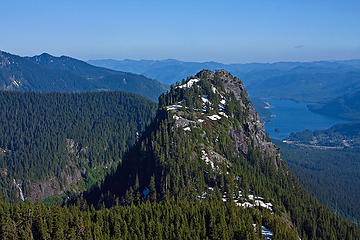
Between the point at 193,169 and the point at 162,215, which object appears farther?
the point at 193,169

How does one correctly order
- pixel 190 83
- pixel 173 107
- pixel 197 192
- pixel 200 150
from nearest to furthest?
pixel 197 192
pixel 200 150
pixel 173 107
pixel 190 83

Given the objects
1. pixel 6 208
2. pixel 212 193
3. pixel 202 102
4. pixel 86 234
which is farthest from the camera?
pixel 202 102

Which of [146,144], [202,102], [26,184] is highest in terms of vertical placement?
[202,102]

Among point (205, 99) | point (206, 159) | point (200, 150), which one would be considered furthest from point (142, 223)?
point (205, 99)

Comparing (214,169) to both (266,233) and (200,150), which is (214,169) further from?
(266,233)

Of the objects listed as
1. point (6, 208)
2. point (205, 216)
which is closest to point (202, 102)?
point (205, 216)

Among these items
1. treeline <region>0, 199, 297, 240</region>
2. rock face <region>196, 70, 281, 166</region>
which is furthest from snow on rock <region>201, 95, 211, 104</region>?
treeline <region>0, 199, 297, 240</region>

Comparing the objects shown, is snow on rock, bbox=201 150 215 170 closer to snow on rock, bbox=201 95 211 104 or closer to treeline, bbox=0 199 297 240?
treeline, bbox=0 199 297 240

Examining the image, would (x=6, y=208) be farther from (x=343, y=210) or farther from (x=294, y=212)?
(x=343, y=210)

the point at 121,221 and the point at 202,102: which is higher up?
the point at 202,102
